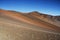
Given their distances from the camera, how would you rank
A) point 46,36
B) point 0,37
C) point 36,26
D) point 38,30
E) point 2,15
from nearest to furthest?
point 0,37
point 46,36
point 38,30
point 36,26
point 2,15

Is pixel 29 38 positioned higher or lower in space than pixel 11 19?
lower

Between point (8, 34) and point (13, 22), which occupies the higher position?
point (13, 22)

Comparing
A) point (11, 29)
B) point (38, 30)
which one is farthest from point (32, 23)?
point (11, 29)

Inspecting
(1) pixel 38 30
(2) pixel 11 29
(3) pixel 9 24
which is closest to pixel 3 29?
(2) pixel 11 29

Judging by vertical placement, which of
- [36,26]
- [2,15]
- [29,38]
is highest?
[2,15]

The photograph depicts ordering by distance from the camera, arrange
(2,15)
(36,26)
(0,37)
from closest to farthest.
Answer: (0,37), (36,26), (2,15)

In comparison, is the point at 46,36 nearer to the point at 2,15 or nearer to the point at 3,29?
the point at 3,29

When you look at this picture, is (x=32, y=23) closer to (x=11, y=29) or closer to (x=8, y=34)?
(x=11, y=29)

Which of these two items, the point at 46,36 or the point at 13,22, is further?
the point at 13,22

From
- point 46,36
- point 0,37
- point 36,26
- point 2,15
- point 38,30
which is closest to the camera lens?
point 0,37
